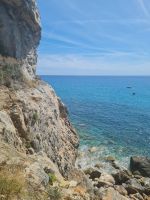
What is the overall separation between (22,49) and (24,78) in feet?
20.6

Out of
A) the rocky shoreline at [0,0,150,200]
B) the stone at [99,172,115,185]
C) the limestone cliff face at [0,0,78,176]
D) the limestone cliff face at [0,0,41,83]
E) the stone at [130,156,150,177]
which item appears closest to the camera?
the rocky shoreline at [0,0,150,200]

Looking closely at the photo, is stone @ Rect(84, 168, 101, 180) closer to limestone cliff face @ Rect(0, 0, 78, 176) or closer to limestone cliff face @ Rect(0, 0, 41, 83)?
limestone cliff face @ Rect(0, 0, 78, 176)

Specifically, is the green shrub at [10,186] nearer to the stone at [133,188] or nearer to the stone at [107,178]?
the stone at [133,188]

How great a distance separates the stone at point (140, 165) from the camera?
42094mm

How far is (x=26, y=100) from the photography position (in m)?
29.8

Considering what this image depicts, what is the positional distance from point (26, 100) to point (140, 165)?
19.9 meters

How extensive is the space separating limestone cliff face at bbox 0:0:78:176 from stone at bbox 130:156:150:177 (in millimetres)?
8499

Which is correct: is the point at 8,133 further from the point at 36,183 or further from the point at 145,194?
the point at 145,194

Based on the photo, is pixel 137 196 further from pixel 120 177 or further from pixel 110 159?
pixel 110 159

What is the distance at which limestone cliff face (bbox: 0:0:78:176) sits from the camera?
25.3 m

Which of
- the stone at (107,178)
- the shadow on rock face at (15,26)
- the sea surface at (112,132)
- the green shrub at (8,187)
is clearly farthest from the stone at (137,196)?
the shadow on rock face at (15,26)

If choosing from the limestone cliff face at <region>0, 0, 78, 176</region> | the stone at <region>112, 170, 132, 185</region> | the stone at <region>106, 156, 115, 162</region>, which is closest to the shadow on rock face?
the limestone cliff face at <region>0, 0, 78, 176</region>

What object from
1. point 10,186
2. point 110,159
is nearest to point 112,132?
point 110,159

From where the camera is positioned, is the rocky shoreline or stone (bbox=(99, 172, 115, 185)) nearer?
Result: the rocky shoreline
